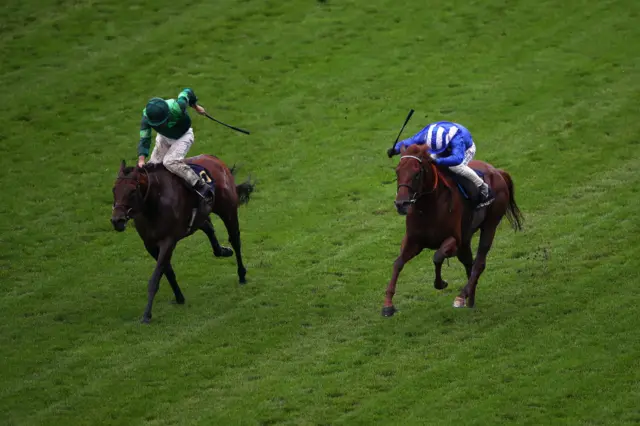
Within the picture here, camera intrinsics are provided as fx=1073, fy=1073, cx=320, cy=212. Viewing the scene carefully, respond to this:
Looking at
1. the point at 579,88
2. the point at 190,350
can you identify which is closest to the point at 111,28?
the point at 579,88

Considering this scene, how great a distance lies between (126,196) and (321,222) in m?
6.01

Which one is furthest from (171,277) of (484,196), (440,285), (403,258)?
(484,196)

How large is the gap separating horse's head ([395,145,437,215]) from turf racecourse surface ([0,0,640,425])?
76.7 inches

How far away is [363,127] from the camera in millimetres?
25031

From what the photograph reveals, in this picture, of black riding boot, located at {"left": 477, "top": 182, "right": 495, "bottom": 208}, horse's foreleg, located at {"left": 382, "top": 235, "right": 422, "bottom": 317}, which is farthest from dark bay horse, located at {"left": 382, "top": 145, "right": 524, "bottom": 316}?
black riding boot, located at {"left": 477, "top": 182, "right": 495, "bottom": 208}

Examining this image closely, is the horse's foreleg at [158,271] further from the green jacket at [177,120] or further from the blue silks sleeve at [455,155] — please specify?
the blue silks sleeve at [455,155]

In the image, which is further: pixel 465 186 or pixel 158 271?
pixel 158 271

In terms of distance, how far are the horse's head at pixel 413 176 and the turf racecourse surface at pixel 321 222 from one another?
1947 millimetres

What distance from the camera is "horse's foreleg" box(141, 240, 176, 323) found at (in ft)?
52.4

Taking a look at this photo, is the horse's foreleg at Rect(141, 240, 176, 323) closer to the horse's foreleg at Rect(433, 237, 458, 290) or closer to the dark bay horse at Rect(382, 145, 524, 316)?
the dark bay horse at Rect(382, 145, 524, 316)

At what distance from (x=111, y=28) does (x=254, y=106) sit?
7.00m

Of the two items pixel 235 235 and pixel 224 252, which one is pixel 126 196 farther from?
pixel 224 252

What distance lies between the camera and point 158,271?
1605 cm

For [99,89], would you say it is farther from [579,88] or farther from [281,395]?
[281,395]
